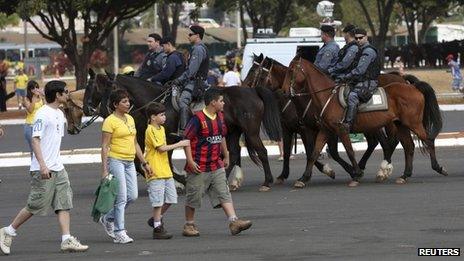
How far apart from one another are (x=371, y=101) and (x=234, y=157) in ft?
7.53

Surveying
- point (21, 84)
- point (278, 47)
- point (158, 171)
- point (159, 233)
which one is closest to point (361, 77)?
point (158, 171)

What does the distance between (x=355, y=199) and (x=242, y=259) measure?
5336 millimetres

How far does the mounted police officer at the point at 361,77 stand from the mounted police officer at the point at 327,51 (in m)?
0.53

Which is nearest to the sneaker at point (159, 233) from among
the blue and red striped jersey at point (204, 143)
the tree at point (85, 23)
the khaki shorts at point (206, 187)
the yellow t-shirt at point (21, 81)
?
the khaki shorts at point (206, 187)

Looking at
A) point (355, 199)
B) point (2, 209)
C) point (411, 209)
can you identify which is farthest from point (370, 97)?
point (2, 209)

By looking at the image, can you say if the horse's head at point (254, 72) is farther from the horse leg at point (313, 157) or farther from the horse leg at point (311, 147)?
the horse leg at point (313, 157)

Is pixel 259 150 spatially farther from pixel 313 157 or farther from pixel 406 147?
pixel 406 147

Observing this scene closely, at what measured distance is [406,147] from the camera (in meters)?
19.9

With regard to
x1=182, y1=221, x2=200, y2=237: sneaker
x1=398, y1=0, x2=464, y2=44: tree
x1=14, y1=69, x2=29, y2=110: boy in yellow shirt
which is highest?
x1=182, y1=221, x2=200, y2=237: sneaker

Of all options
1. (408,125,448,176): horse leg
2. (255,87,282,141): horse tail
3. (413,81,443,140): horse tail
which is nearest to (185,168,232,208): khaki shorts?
(255,87,282,141): horse tail

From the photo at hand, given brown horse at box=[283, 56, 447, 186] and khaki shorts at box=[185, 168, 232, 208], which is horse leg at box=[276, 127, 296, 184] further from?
khaki shorts at box=[185, 168, 232, 208]

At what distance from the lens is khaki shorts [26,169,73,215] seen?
12.7 metres

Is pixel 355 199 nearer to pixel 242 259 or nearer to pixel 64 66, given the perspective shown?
pixel 242 259

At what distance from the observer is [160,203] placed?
1358 cm
